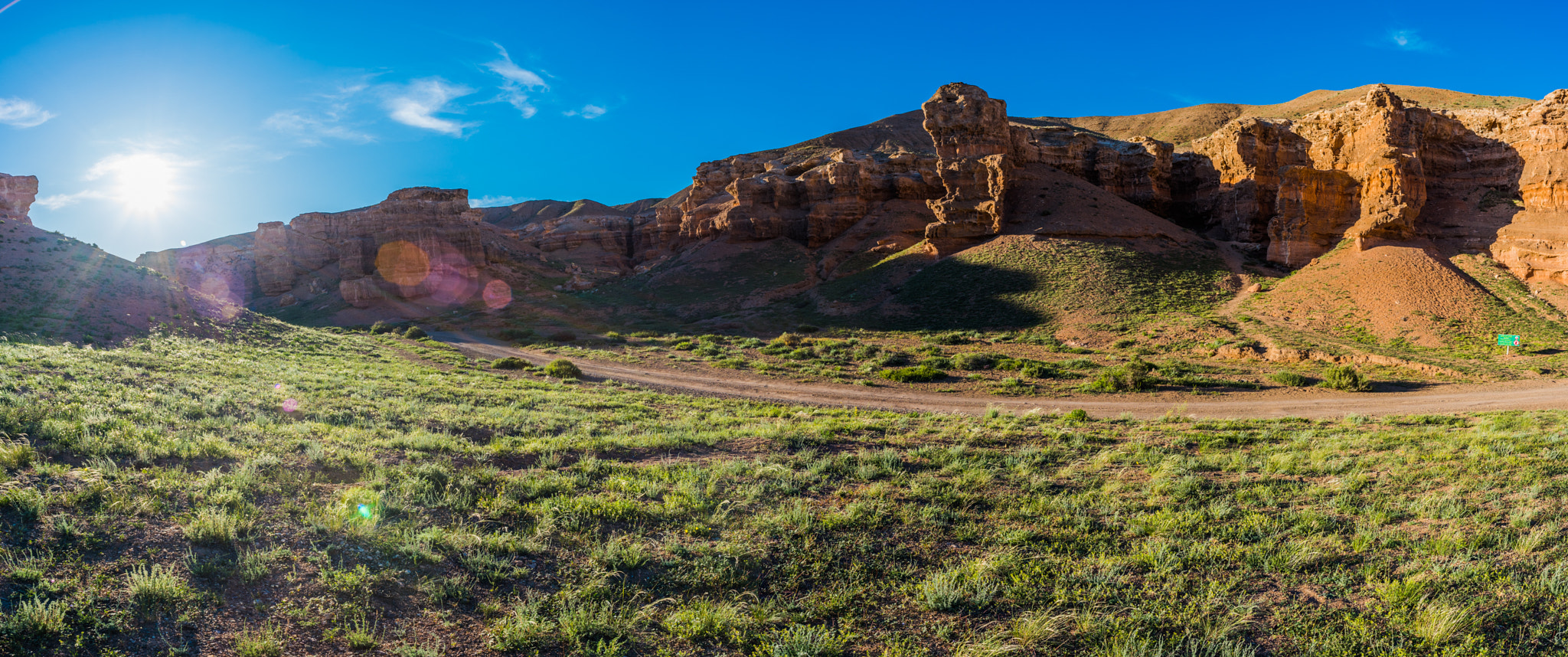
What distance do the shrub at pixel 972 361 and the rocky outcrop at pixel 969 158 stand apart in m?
27.4

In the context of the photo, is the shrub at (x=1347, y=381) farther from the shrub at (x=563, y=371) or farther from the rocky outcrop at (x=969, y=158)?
the rocky outcrop at (x=969, y=158)

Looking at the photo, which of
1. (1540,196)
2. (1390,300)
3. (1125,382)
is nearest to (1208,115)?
(1540,196)

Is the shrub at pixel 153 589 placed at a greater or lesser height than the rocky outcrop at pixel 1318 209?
lesser

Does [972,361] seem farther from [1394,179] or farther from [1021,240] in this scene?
[1394,179]

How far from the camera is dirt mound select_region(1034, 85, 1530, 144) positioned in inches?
4710

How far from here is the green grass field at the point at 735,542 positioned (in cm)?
516

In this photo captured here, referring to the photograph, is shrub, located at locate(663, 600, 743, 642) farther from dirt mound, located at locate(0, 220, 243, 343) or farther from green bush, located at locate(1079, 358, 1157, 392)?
dirt mound, located at locate(0, 220, 243, 343)

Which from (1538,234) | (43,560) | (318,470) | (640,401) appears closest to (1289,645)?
(43,560)

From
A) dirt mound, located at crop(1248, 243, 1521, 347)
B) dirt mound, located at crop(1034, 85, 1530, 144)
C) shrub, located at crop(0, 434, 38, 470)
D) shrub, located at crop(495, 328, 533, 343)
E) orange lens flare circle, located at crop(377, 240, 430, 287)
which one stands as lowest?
shrub, located at crop(0, 434, 38, 470)

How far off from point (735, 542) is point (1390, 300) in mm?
46017

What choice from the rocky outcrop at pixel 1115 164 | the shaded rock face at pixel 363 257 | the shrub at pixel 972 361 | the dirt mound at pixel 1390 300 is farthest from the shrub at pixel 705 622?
the shaded rock face at pixel 363 257

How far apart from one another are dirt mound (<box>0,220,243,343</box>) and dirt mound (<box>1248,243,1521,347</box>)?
5964cm

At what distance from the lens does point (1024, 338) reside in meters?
38.9

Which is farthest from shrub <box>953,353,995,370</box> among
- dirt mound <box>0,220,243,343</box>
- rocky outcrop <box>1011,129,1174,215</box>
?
rocky outcrop <box>1011,129,1174,215</box>
